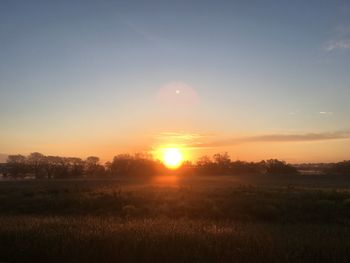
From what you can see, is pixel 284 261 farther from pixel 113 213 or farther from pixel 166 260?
pixel 113 213

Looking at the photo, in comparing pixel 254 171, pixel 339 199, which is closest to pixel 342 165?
pixel 254 171

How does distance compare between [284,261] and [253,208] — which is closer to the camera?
[284,261]

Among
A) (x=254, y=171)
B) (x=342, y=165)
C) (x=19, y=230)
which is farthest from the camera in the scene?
(x=254, y=171)

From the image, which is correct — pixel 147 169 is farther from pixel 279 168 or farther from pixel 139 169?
pixel 279 168

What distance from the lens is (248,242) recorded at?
11227mm

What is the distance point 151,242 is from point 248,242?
2.54 m

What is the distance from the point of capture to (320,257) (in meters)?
10.0

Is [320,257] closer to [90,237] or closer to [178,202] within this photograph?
[90,237]

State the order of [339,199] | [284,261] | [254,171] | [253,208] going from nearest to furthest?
[284,261]
[253,208]
[339,199]
[254,171]

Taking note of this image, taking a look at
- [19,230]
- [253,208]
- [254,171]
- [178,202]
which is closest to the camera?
[19,230]

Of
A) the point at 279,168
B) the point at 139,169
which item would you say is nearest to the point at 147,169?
the point at 139,169

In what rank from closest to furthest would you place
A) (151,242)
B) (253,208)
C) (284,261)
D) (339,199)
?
(284,261) → (151,242) → (253,208) → (339,199)

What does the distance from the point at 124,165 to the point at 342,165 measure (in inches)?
2870

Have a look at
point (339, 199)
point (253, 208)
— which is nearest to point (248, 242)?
point (253, 208)
